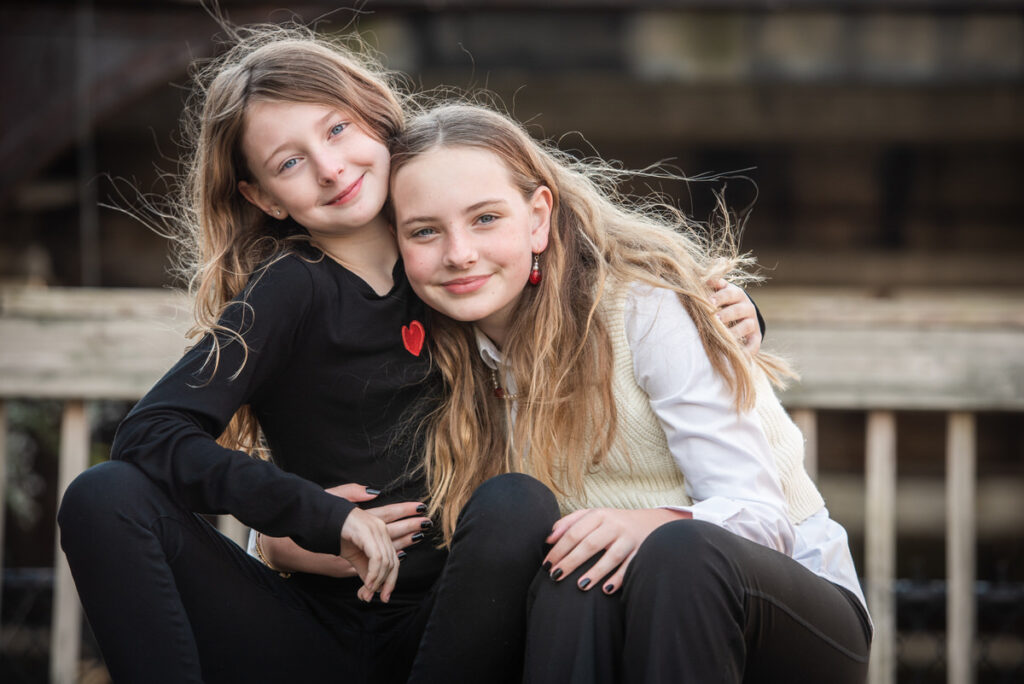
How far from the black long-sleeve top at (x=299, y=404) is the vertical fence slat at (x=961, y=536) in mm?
1027

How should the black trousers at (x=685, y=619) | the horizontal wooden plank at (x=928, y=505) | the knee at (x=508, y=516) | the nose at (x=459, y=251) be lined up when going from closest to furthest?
the black trousers at (x=685, y=619)
the knee at (x=508, y=516)
the nose at (x=459, y=251)
the horizontal wooden plank at (x=928, y=505)

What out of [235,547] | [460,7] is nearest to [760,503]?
[235,547]

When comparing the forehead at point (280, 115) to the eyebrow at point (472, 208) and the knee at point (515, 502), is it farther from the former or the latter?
the knee at point (515, 502)

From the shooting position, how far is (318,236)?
1.62 m

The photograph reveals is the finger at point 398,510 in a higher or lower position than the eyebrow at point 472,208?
lower

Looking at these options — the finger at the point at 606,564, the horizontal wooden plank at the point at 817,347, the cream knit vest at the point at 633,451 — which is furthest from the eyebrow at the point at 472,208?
the horizontal wooden plank at the point at 817,347

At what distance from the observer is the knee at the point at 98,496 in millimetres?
1315

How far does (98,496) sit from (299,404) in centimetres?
33

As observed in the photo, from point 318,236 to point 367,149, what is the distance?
0.52ft

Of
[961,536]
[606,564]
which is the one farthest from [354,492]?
[961,536]

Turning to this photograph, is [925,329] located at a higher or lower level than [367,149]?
lower

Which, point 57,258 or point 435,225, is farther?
point 57,258

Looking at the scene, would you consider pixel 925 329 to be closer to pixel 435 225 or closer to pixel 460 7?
pixel 435 225

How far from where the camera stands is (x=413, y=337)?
1.62 metres
